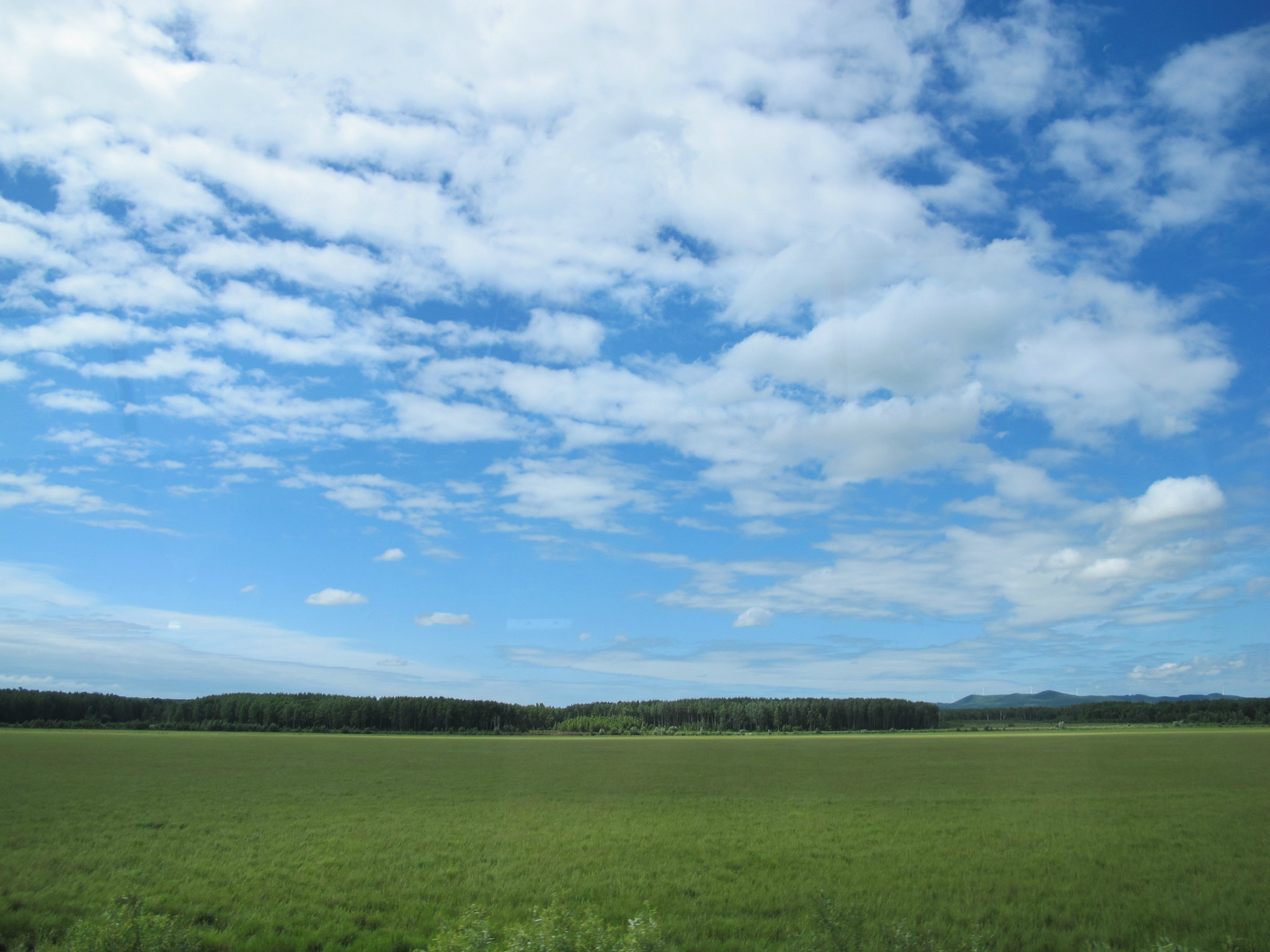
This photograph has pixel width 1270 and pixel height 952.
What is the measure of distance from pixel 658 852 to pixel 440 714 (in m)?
147

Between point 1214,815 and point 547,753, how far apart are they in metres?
60.9

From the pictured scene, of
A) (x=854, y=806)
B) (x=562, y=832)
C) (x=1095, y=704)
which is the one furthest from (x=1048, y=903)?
(x=1095, y=704)

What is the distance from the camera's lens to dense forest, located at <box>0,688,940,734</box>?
141 meters

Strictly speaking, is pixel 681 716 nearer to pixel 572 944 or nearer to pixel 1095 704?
pixel 1095 704

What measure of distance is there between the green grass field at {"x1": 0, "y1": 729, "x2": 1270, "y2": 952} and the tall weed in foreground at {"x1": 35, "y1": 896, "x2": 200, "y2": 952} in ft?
8.04

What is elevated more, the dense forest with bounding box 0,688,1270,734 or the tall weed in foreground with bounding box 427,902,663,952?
the tall weed in foreground with bounding box 427,902,663,952

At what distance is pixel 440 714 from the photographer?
508ft

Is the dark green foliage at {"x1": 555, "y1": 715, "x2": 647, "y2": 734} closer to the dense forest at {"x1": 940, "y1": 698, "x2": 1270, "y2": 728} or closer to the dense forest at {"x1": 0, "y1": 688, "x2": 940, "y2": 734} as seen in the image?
the dense forest at {"x1": 0, "y1": 688, "x2": 940, "y2": 734}

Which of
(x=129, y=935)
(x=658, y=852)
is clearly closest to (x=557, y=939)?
(x=129, y=935)

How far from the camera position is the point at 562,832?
75.2 feet

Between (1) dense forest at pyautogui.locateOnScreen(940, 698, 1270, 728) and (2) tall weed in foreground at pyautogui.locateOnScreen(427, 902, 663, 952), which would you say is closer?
(2) tall weed in foreground at pyautogui.locateOnScreen(427, 902, 663, 952)

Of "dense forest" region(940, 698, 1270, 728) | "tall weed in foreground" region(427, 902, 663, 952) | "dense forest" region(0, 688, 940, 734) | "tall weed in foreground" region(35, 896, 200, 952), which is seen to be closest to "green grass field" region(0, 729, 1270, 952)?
"tall weed in foreground" region(35, 896, 200, 952)

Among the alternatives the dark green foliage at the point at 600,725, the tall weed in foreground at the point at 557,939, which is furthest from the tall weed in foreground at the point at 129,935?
the dark green foliage at the point at 600,725

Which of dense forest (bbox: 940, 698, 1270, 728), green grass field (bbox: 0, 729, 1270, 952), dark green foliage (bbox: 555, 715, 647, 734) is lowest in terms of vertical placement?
dark green foliage (bbox: 555, 715, 647, 734)
